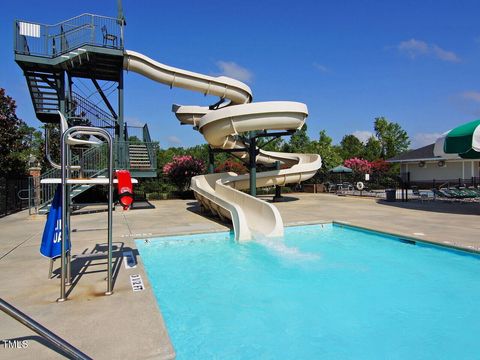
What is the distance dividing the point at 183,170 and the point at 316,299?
17424mm

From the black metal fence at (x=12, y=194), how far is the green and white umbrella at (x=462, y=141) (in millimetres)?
17111

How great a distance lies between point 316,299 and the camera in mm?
5297

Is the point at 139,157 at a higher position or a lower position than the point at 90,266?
higher

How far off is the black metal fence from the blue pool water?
8524 mm

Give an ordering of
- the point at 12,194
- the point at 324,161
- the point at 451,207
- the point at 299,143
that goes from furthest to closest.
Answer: the point at 299,143 < the point at 324,161 < the point at 451,207 < the point at 12,194

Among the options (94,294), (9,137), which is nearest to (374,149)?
(9,137)

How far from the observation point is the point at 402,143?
50312 mm

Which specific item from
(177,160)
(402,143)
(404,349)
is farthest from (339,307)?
(402,143)

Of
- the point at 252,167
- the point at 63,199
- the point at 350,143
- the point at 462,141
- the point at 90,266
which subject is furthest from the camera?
the point at 350,143

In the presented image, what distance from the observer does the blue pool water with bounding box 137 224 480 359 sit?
3896 mm

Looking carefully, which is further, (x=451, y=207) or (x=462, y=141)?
(x=451, y=207)

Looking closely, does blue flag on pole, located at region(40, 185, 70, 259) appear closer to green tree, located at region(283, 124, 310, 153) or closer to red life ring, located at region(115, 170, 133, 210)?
red life ring, located at region(115, 170, 133, 210)

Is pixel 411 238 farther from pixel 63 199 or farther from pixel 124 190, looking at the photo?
pixel 63 199

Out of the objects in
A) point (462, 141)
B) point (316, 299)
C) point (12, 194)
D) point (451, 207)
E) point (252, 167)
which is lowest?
point (316, 299)
